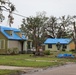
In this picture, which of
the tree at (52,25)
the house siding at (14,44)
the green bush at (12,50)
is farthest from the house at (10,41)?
the tree at (52,25)

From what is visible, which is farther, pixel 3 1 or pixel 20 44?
pixel 20 44

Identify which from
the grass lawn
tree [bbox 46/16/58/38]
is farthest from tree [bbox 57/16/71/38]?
the grass lawn

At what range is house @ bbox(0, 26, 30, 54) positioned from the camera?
57.8 m

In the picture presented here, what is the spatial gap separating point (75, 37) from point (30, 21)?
33.1 metres

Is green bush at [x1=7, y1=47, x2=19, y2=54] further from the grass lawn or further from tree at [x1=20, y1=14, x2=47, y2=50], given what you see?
tree at [x1=20, y1=14, x2=47, y2=50]

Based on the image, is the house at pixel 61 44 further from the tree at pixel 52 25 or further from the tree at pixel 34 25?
the tree at pixel 52 25

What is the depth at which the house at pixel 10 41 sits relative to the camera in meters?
57.8

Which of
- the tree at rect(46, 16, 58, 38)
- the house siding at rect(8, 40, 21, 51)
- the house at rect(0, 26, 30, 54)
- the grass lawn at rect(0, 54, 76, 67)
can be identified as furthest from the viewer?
the tree at rect(46, 16, 58, 38)

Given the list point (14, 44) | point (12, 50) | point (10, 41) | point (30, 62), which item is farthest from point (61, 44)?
point (30, 62)

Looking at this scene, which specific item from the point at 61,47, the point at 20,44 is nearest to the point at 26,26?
the point at 61,47

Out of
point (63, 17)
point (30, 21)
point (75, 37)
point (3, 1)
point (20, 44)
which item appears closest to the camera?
point (3, 1)

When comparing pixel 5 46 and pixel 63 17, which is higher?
pixel 63 17

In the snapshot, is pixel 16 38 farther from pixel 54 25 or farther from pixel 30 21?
pixel 54 25

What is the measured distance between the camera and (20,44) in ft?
208
